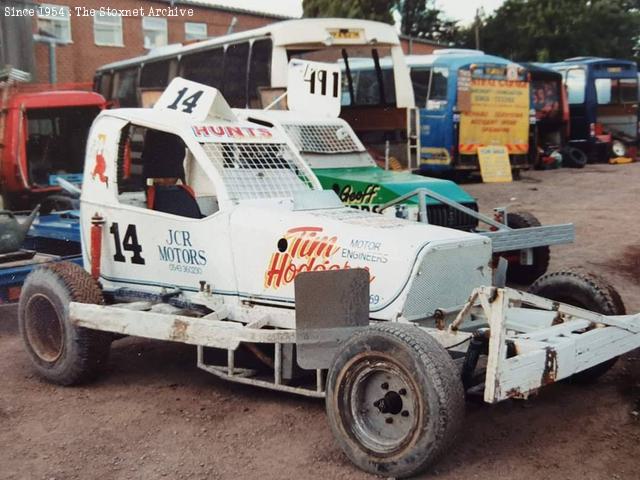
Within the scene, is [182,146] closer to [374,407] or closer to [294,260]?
[294,260]

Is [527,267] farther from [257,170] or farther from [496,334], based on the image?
[496,334]

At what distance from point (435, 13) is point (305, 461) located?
44.6 meters

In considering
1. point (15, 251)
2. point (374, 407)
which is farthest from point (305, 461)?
point (15, 251)

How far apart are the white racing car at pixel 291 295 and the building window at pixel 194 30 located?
25.0 m

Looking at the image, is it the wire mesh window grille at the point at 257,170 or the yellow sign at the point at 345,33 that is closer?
the wire mesh window grille at the point at 257,170

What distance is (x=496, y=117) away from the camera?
66.1 ft

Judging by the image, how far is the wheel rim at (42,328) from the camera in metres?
6.67

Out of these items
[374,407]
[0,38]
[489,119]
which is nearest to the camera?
[374,407]

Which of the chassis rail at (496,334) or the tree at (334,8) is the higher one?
the tree at (334,8)

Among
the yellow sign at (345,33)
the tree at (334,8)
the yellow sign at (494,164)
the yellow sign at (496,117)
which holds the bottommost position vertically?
the yellow sign at (494,164)

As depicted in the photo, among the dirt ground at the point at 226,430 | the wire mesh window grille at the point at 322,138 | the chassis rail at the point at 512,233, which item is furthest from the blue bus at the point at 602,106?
the dirt ground at the point at 226,430

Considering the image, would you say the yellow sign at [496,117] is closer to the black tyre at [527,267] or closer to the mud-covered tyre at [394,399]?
the black tyre at [527,267]

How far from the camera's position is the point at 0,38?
22.0m

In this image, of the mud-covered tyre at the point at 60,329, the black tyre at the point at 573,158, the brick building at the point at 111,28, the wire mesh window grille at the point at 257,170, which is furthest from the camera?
the brick building at the point at 111,28
